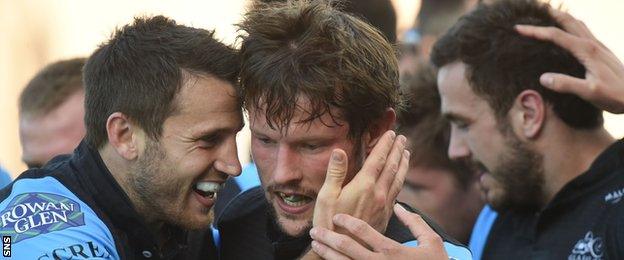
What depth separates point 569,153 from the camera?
519 cm

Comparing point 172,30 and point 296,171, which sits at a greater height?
point 172,30

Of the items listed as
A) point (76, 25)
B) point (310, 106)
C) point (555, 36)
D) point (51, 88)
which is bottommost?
point (76, 25)

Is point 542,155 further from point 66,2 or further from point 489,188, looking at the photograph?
point 66,2

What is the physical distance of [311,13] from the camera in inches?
165

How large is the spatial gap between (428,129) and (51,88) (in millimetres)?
2008

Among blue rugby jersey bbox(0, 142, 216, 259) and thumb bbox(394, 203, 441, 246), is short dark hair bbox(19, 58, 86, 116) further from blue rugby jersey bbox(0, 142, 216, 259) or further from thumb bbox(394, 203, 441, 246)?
thumb bbox(394, 203, 441, 246)

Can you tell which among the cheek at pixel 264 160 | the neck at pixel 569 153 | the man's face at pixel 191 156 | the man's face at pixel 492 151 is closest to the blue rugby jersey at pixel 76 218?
the man's face at pixel 191 156

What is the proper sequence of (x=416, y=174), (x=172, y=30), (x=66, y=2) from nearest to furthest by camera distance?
(x=172, y=30), (x=416, y=174), (x=66, y=2)

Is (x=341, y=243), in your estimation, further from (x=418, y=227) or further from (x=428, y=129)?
(x=428, y=129)

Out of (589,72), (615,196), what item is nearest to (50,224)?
(615,196)

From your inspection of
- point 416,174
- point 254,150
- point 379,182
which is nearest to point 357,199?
point 379,182

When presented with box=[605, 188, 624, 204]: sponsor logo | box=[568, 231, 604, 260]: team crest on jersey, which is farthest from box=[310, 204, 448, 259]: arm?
box=[605, 188, 624, 204]: sponsor logo

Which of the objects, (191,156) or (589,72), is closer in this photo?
(191,156)

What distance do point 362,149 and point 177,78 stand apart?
2.32ft
